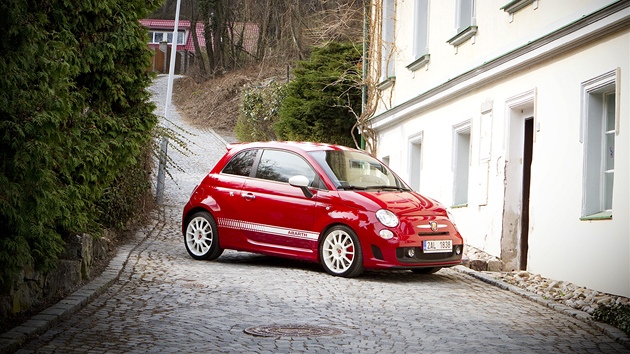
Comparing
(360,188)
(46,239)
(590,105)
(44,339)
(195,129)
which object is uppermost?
(195,129)

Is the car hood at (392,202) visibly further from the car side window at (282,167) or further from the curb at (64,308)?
the curb at (64,308)

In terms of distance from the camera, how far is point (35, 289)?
960 cm

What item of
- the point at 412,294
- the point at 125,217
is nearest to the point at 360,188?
the point at 412,294

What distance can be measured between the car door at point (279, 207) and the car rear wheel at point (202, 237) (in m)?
0.61

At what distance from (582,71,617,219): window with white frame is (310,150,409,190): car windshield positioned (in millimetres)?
2775

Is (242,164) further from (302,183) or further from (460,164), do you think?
(460,164)

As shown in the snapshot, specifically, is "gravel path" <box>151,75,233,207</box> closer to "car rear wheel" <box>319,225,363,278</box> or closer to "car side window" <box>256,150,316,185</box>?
"car side window" <box>256,150,316,185</box>

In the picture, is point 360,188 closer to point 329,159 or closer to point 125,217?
point 329,159

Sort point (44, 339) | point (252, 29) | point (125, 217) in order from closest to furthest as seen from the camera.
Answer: point (44, 339)
point (125, 217)
point (252, 29)

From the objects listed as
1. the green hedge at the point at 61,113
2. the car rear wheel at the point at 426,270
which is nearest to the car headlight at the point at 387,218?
the car rear wheel at the point at 426,270

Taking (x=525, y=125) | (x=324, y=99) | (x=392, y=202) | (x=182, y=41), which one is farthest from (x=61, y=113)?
(x=182, y=41)

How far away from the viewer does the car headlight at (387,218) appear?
41.8ft

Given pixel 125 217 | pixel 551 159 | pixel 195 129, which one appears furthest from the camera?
pixel 195 129

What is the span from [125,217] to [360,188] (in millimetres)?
4804
